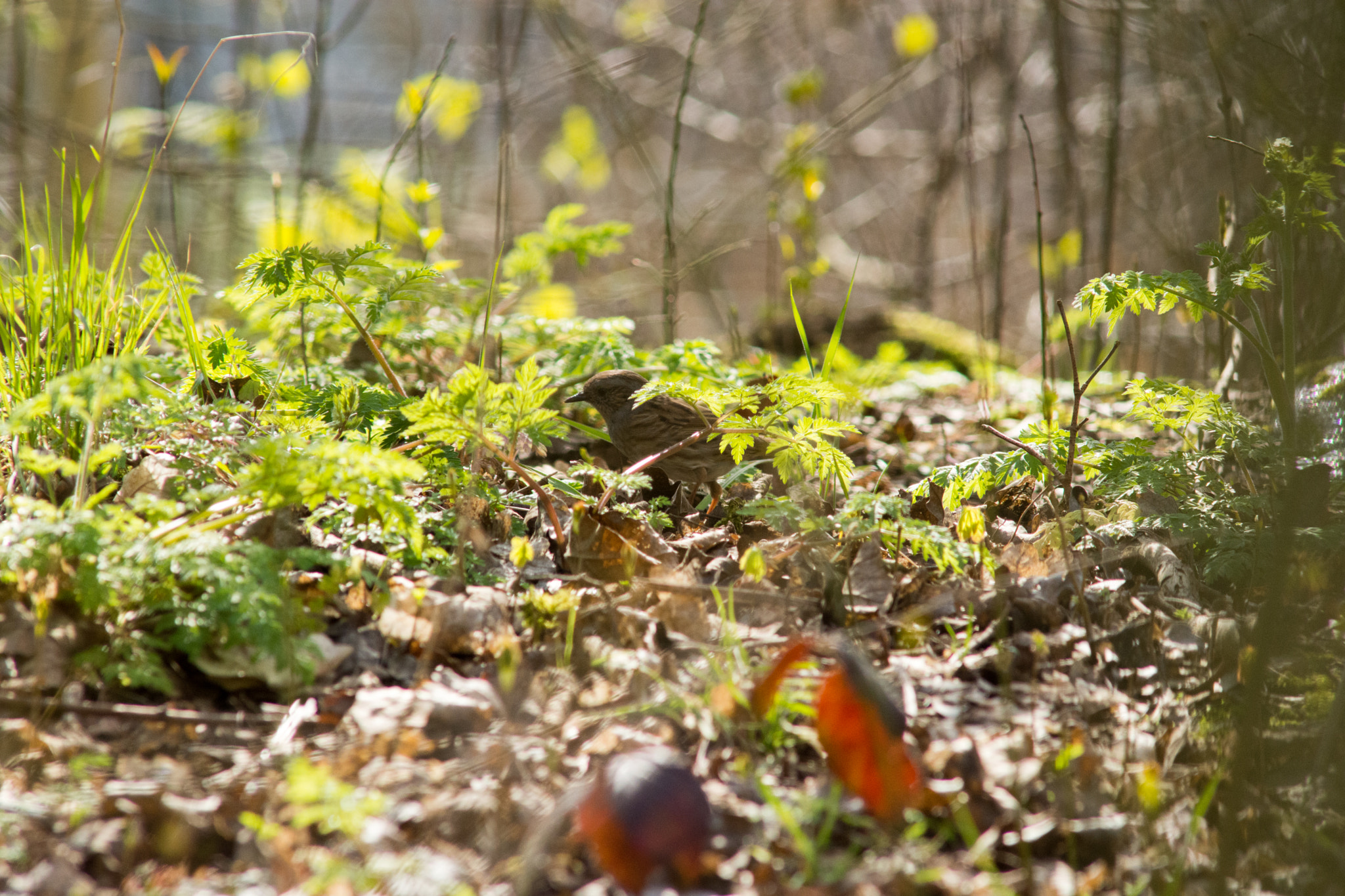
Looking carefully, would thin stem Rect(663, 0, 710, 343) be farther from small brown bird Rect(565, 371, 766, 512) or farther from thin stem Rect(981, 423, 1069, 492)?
thin stem Rect(981, 423, 1069, 492)

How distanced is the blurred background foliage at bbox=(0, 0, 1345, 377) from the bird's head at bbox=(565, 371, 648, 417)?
703 millimetres

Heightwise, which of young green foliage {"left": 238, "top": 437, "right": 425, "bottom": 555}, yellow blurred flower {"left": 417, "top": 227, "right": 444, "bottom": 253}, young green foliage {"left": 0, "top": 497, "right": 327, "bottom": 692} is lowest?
young green foliage {"left": 0, "top": 497, "right": 327, "bottom": 692}

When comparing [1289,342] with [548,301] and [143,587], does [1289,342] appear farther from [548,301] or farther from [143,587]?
[548,301]

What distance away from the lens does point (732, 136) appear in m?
8.72

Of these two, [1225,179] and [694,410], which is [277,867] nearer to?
[694,410]

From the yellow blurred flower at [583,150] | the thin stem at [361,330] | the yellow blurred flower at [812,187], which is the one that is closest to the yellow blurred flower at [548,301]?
the thin stem at [361,330]

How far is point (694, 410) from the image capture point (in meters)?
2.60

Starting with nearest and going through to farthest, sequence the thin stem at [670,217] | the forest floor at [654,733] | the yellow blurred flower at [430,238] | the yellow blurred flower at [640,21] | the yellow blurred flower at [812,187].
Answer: the forest floor at [654,733]
the yellow blurred flower at [430,238]
the thin stem at [670,217]
the yellow blurred flower at [812,187]
the yellow blurred flower at [640,21]

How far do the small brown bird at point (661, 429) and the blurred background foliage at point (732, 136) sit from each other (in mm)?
783

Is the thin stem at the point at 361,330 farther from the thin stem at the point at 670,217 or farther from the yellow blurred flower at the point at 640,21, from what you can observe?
the yellow blurred flower at the point at 640,21

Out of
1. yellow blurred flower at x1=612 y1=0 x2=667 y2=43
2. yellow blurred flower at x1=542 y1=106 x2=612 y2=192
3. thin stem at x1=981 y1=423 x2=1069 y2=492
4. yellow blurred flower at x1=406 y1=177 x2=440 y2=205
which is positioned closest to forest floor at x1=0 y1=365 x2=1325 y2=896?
thin stem at x1=981 y1=423 x2=1069 y2=492

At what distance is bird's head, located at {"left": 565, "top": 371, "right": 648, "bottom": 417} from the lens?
2.73 meters

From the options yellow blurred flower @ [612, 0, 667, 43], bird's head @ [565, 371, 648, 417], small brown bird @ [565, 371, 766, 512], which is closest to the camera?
small brown bird @ [565, 371, 766, 512]

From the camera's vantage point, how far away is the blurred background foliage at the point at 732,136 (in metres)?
3.69
